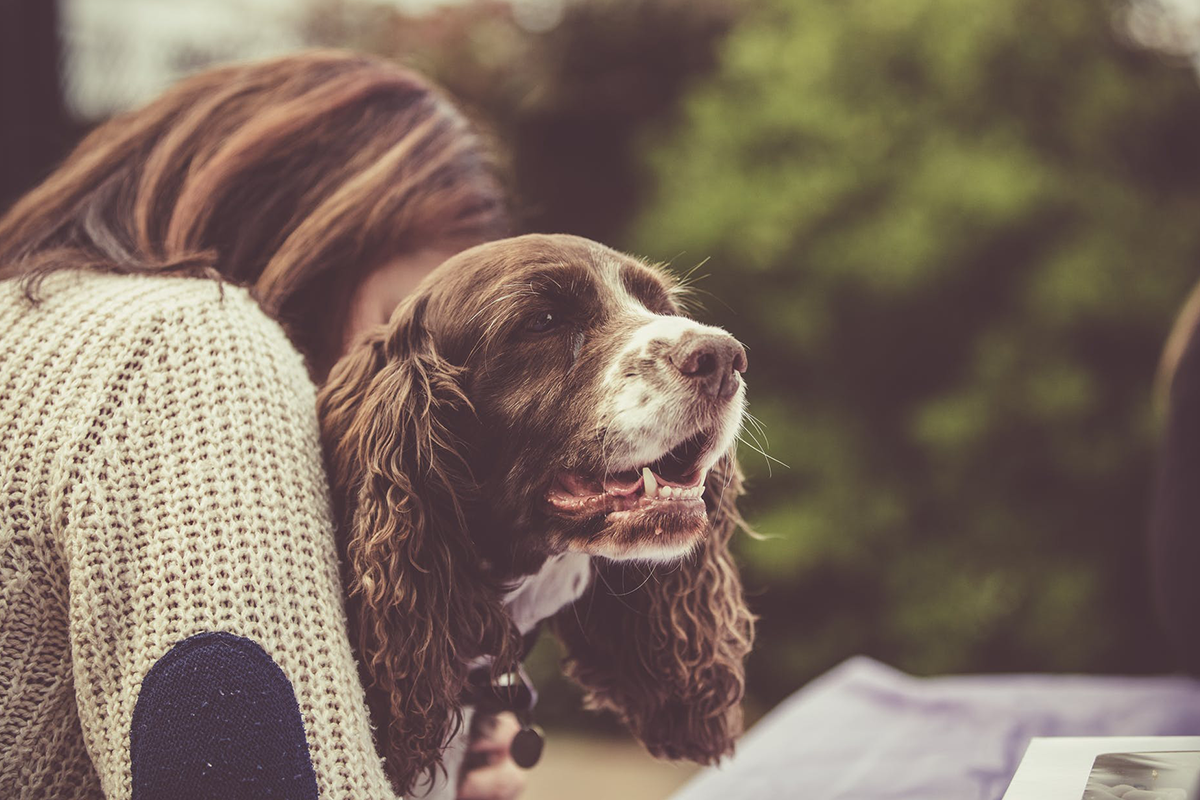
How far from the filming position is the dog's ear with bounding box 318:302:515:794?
1.46 metres

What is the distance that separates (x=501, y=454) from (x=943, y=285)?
346 cm


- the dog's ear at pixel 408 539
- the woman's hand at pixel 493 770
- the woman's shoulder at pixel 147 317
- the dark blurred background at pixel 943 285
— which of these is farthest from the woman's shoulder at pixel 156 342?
the dark blurred background at pixel 943 285

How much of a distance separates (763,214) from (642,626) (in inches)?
118

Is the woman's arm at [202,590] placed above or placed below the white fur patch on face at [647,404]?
below

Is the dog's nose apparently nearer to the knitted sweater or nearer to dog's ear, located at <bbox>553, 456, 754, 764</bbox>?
dog's ear, located at <bbox>553, 456, 754, 764</bbox>

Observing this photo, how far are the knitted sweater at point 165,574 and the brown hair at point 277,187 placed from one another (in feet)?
1.22

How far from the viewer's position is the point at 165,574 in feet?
4.30

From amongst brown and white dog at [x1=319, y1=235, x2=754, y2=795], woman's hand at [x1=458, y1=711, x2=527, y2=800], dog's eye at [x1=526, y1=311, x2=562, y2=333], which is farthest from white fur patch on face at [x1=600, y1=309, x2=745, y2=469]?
woman's hand at [x1=458, y1=711, x2=527, y2=800]

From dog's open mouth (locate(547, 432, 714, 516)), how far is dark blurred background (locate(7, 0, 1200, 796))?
2837mm

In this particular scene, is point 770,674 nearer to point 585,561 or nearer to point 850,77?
point 850,77

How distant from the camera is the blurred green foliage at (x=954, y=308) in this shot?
15.0ft

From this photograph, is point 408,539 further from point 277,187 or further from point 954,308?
point 954,308

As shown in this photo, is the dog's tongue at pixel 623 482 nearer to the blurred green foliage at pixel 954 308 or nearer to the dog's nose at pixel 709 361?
the dog's nose at pixel 709 361

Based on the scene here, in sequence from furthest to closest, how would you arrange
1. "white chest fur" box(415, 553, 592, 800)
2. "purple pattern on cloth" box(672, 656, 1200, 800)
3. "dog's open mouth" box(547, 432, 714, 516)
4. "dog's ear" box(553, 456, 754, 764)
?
1. "purple pattern on cloth" box(672, 656, 1200, 800)
2. "dog's ear" box(553, 456, 754, 764)
3. "white chest fur" box(415, 553, 592, 800)
4. "dog's open mouth" box(547, 432, 714, 516)
